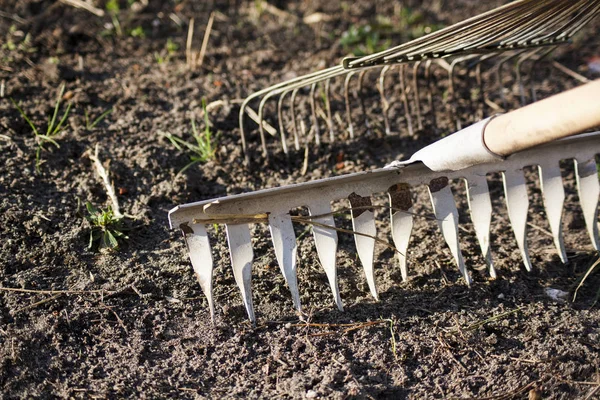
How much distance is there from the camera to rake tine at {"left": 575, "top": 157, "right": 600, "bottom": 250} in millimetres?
2547

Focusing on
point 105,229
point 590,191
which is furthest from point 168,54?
point 590,191

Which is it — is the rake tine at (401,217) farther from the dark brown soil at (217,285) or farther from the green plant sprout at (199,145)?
the green plant sprout at (199,145)

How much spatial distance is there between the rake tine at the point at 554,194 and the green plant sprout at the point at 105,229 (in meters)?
1.62

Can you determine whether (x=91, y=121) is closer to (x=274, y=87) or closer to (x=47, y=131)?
(x=47, y=131)

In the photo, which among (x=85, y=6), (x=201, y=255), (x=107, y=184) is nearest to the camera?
(x=201, y=255)

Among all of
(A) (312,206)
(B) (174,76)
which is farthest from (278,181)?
(B) (174,76)

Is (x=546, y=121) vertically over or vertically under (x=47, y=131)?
under

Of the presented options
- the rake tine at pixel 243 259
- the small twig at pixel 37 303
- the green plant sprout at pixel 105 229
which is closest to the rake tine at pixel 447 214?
the rake tine at pixel 243 259

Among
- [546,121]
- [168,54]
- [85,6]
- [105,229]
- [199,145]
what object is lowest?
[105,229]

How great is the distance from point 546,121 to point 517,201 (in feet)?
2.14

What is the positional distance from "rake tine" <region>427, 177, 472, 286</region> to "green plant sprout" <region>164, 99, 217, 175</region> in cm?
107

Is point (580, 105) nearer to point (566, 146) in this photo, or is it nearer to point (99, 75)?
point (566, 146)

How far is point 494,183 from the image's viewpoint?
3.00m

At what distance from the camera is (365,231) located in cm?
233
